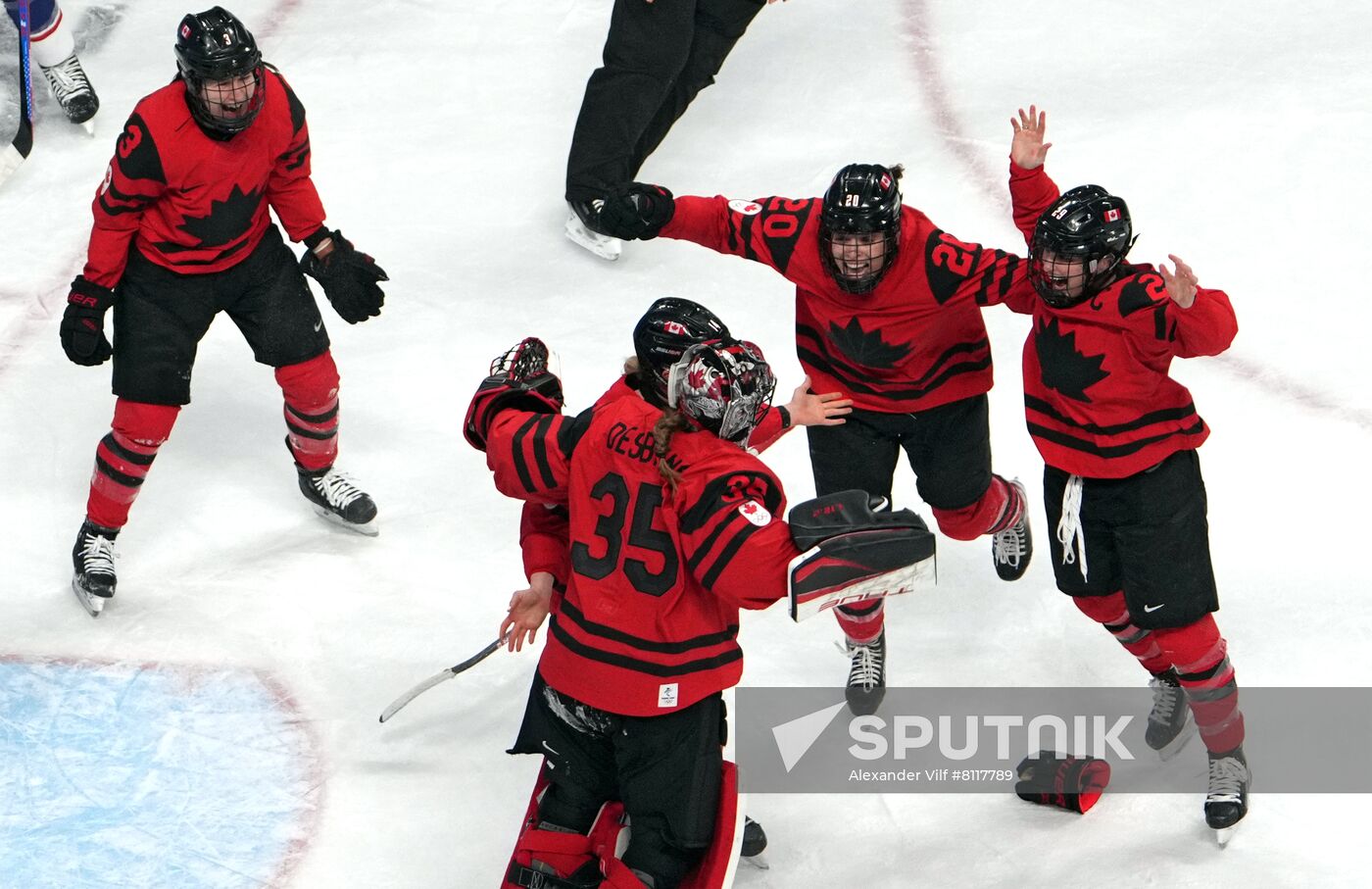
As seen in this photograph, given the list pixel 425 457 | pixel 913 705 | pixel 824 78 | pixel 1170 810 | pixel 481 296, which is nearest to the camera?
pixel 1170 810

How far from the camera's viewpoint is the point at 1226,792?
338cm

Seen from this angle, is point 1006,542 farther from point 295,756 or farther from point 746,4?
point 746,4

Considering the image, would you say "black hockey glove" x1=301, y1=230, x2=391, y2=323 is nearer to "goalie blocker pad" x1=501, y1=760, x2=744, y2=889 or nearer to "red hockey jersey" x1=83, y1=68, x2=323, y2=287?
"red hockey jersey" x1=83, y1=68, x2=323, y2=287

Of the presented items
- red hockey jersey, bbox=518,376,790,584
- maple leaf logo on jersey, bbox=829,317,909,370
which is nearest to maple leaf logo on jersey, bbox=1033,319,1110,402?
maple leaf logo on jersey, bbox=829,317,909,370

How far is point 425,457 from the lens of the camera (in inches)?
182

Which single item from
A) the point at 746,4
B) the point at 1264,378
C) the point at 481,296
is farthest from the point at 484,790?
the point at 746,4

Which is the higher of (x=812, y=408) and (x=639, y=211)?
(x=639, y=211)

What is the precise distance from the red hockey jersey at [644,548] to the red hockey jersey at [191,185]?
4.27ft

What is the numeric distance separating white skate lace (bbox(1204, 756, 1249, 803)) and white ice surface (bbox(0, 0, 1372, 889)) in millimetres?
90

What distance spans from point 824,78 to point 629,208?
8.30 feet

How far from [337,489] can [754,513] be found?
6.41 feet

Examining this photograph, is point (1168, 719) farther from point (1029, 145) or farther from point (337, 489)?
point (337, 489)

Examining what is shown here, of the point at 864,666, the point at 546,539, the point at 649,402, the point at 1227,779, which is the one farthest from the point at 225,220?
the point at 1227,779

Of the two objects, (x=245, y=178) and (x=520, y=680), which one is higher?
(x=245, y=178)
